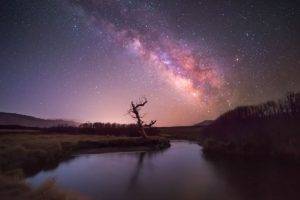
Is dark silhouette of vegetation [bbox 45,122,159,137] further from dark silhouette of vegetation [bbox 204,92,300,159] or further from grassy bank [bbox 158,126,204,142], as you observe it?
dark silhouette of vegetation [bbox 204,92,300,159]

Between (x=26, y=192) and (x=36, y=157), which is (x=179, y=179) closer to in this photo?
(x=26, y=192)

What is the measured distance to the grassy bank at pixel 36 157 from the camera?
40.2 feet

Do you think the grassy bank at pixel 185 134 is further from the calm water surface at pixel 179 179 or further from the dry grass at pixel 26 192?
the dry grass at pixel 26 192

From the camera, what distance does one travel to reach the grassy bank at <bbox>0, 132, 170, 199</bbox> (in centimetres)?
1227

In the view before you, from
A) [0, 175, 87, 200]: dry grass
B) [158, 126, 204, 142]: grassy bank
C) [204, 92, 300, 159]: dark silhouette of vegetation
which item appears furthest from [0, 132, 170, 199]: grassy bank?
[158, 126, 204, 142]: grassy bank

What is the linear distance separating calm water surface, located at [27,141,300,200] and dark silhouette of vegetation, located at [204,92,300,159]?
132 inches

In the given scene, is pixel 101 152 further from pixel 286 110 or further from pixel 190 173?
pixel 286 110

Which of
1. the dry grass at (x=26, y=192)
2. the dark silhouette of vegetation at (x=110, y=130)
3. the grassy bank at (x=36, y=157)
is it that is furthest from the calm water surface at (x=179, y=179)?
the dark silhouette of vegetation at (x=110, y=130)

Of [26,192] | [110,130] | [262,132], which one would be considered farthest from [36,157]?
[110,130]

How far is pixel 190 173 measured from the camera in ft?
71.8

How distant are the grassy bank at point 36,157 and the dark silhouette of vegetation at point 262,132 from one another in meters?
9.85

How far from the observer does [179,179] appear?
19.5 m

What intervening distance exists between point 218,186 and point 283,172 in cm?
566

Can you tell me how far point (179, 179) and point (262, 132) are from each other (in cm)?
1354
